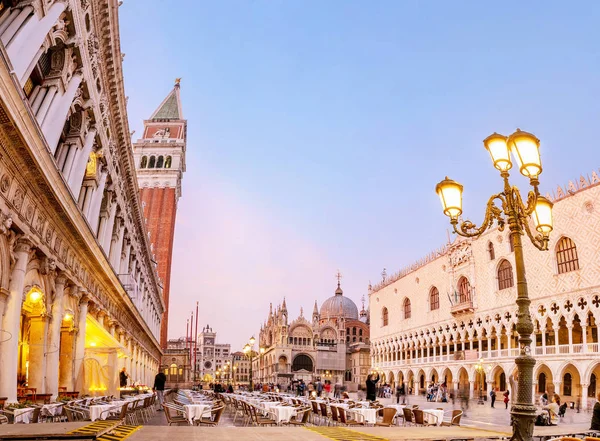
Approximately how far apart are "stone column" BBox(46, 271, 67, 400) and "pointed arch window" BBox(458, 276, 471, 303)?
35.5 meters

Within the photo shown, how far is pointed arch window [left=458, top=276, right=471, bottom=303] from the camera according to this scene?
42531 mm

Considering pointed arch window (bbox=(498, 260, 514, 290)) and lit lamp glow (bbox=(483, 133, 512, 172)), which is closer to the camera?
lit lamp glow (bbox=(483, 133, 512, 172))

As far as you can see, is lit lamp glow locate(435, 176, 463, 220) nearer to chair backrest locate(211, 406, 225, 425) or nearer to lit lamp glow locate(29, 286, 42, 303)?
chair backrest locate(211, 406, 225, 425)

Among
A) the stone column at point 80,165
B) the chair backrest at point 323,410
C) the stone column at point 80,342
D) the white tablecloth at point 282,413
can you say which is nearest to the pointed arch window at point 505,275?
the chair backrest at point 323,410

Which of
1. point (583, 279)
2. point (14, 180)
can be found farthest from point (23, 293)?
point (583, 279)

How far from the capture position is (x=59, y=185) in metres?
10.3

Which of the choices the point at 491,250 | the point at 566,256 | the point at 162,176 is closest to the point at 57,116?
the point at 566,256

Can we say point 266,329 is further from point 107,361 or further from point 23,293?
point 23,293

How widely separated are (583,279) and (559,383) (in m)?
6.37

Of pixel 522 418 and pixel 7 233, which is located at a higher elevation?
pixel 7 233

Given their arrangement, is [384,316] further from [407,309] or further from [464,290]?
[464,290]

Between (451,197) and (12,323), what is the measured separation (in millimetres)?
7788

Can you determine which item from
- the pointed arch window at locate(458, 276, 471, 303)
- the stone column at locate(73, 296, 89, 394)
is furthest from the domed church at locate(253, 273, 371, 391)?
the stone column at locate(73, 296, 89, 394)

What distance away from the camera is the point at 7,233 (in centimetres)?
890
